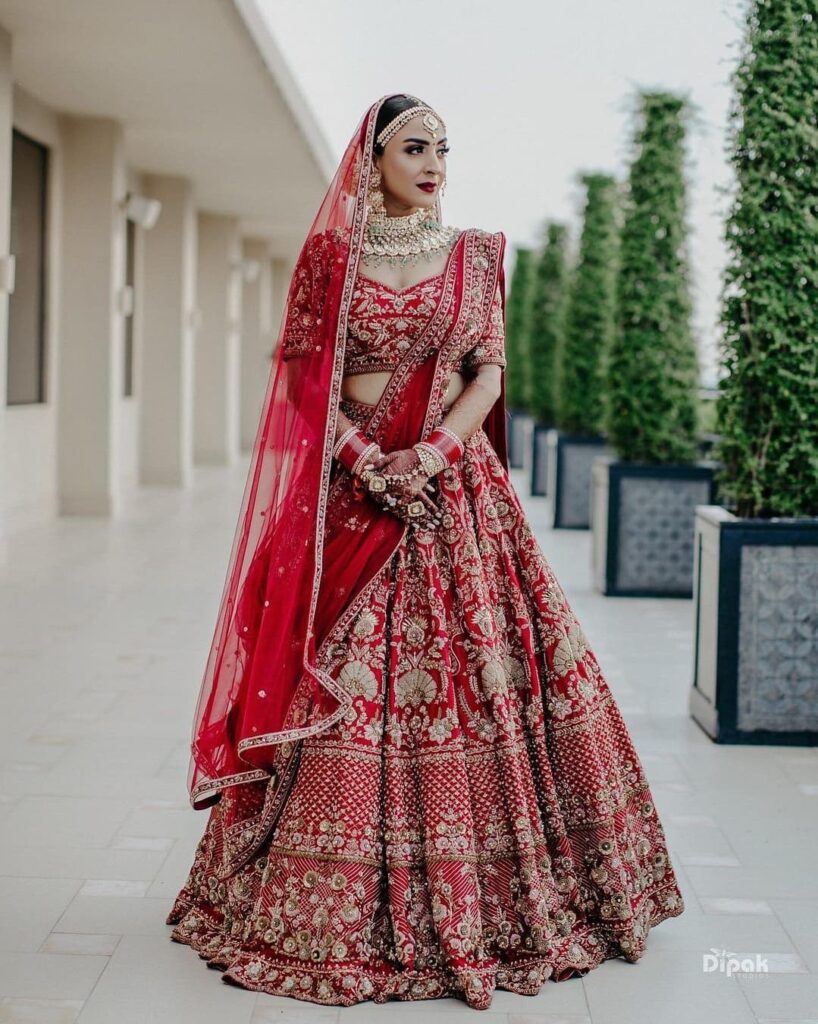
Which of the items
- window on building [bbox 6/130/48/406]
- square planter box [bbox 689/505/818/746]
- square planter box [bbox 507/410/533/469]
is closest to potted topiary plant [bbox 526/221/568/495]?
square planter box [bbox 507/410/533/469]

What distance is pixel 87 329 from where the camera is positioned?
1084 centimetres

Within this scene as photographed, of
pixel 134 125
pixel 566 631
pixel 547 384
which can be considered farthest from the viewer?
pixel 547 384

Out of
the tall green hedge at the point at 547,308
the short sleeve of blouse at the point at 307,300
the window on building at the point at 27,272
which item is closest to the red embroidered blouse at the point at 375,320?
the short sleeve of blouse at the point at 307,300

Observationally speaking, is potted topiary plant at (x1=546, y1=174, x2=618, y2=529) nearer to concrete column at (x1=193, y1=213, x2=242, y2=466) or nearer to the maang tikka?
concrete column at (x1=193, y1=213, x2=242, y2=466)

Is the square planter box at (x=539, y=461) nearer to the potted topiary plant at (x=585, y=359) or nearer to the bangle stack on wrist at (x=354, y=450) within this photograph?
the potted topiary plant at (x=585, y=359)

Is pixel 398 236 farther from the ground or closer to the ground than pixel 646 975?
farther from the ground

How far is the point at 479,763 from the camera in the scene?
265 centimetres

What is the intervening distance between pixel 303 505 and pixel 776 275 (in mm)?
2456

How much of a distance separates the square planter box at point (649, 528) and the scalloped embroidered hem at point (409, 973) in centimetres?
510

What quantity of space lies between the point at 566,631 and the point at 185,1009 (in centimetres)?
103

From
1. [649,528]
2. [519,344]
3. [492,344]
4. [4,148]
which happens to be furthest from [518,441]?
[492,344]

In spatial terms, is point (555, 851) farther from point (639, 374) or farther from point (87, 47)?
point (87, 47)

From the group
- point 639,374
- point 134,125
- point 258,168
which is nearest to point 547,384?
point 258,168

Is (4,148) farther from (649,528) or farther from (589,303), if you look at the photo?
(589,303)
